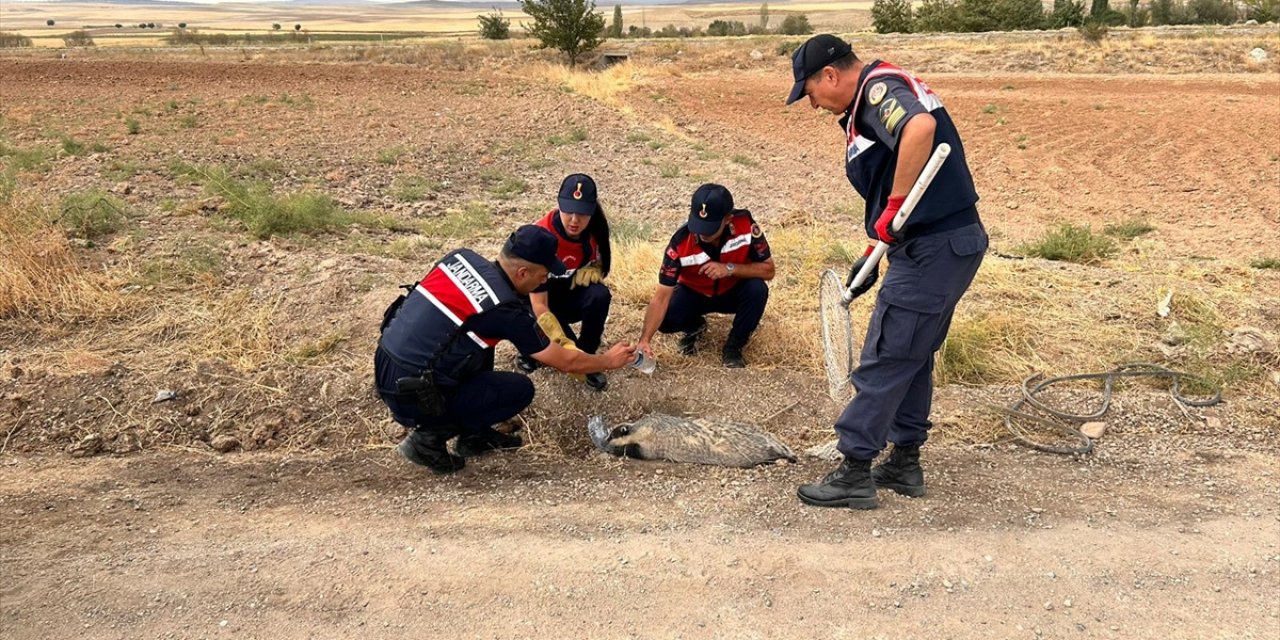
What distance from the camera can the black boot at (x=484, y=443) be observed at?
13.6ft

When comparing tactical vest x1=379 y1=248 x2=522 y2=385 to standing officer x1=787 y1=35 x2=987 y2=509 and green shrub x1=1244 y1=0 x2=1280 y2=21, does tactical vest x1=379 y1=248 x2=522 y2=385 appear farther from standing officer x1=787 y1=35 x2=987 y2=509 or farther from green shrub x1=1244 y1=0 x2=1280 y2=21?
green shrub x1=1244 y1=0 x2=1280 y2=21

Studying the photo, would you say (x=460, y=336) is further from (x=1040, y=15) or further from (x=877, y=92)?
(x=1040, y=15)

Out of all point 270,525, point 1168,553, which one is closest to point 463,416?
point 270,525

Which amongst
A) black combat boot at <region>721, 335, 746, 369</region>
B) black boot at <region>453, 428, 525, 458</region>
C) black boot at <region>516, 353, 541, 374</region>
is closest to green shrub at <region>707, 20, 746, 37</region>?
black combat boot at <region>721, 335, 746, 369</region>

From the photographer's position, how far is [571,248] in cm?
454

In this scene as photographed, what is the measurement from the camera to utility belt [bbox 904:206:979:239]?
9.85 feet

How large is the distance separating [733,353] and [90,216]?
18.4ft

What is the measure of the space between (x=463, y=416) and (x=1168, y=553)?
118 inches

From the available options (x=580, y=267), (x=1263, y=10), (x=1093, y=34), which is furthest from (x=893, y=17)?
(x=580, y=267)

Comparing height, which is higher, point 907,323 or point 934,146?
point 934,146

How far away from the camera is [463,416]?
3.77 m

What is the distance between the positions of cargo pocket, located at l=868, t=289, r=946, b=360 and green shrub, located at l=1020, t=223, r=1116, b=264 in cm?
493

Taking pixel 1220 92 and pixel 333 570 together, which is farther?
pixel 1220 92

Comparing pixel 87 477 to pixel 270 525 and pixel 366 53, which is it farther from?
pixel 366 53
